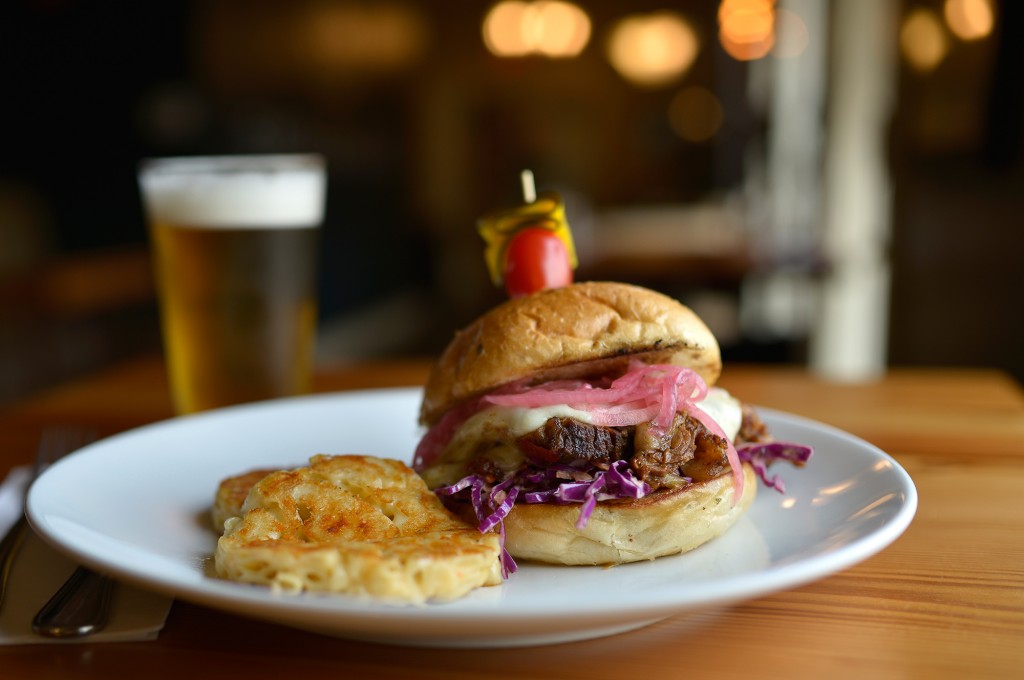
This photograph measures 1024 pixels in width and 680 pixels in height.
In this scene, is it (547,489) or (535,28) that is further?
(535,28)

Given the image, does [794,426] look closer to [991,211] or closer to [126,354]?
[991,211]

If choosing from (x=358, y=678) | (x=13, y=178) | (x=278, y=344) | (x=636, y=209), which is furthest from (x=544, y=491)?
(x=636, y=209)

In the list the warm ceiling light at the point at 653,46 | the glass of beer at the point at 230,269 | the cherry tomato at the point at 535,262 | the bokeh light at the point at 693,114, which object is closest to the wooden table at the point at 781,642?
the cherry tomato at the point at 535,262

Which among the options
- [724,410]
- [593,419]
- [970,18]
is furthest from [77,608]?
[970,18]

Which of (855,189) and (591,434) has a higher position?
(591,434)

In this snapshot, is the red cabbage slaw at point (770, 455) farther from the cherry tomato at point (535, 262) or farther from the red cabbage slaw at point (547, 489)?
the cherry tomato at point (535, 262)

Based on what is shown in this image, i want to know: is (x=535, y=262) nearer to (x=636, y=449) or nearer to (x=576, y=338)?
(x=576, y=338)

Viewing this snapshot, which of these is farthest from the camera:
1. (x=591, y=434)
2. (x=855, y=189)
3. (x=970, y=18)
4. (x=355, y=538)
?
(x=855, y=189)

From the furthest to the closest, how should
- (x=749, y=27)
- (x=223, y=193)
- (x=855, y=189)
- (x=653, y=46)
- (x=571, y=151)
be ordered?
(x=571, y=151) → (x=653, y=46) → (x=749, y=27) → (x=855, y=189) → (x=223, y=193)
